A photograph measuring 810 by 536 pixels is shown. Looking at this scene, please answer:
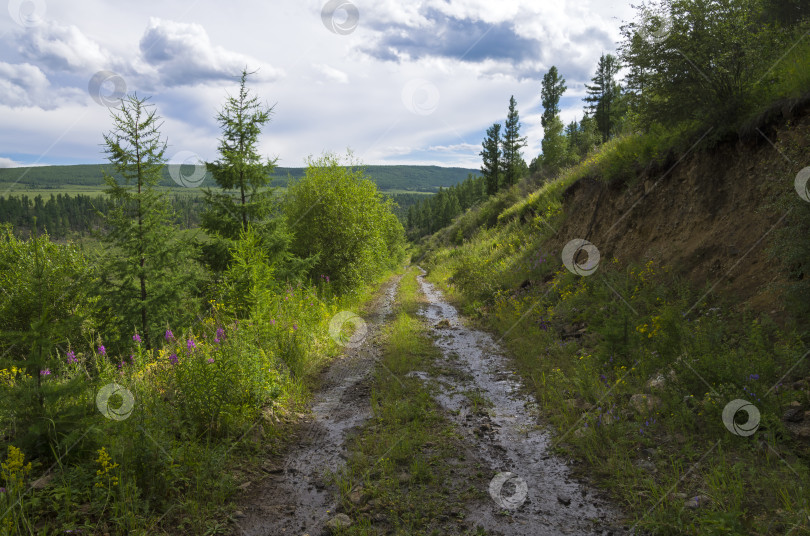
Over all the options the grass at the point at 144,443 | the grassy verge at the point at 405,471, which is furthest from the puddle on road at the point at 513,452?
the grass at the point at 144,443

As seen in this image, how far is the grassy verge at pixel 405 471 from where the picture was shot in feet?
12.1

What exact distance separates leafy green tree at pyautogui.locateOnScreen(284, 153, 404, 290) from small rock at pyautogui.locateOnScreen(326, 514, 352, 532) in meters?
14.2

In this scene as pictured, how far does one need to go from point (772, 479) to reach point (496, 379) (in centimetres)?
462

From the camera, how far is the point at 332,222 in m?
18.0

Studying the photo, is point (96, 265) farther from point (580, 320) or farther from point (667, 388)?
point (667, 388)

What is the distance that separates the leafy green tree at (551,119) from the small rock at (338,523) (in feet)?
160

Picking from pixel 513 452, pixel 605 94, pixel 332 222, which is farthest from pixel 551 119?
pixel 513 452

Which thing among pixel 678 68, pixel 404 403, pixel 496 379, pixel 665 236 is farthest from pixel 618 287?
pixel 404 403

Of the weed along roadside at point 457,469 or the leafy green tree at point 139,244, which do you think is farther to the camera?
the leafy green tree at point 139,244

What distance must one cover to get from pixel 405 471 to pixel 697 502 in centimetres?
284

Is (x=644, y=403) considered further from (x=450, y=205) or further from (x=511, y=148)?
(x=450, y=205)

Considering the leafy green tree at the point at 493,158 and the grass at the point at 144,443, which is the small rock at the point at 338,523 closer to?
the grass at the point at 144,443

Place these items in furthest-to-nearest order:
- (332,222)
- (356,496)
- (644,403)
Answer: (332,222), (644,403), (356,496)

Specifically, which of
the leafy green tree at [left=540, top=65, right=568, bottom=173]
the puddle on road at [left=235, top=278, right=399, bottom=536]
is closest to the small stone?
the puddle on road at [left=235, top=278, right=399, bottom=536]
